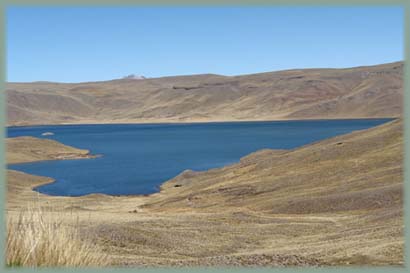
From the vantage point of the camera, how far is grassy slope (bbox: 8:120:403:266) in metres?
17.0

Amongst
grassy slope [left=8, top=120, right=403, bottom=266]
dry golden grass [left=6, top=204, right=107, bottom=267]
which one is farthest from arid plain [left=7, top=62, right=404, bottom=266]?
dry golden grass [left=6, top=204, right=107, bottom=267]

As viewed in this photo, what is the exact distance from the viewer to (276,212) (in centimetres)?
3136

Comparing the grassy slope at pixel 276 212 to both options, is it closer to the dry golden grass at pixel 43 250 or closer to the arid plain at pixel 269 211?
the arid plain at pixel 269 211

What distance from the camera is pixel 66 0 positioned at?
9.04m

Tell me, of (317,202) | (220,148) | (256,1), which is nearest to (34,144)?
(220,148)

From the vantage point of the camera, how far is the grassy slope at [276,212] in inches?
669

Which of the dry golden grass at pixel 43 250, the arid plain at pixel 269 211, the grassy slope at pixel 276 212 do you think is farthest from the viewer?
the grassy slope at pixel 276 212

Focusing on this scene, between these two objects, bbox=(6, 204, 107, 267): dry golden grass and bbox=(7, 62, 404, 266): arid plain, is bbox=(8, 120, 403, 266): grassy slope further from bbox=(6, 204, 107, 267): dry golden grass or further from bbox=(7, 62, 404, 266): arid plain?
bbox=(6, 204, 107, 267): dry golden grass

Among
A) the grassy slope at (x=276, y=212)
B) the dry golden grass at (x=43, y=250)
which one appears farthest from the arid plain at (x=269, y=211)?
the dry golden grass at (x=43, y=250)

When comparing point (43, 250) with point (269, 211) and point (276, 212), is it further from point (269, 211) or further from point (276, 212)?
point (269, 211)

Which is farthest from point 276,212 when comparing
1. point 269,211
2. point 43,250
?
point 43,250

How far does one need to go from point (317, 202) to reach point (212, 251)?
1324 centimetres

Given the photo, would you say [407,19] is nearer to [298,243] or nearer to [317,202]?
[298,243]

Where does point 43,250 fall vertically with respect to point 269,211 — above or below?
above
